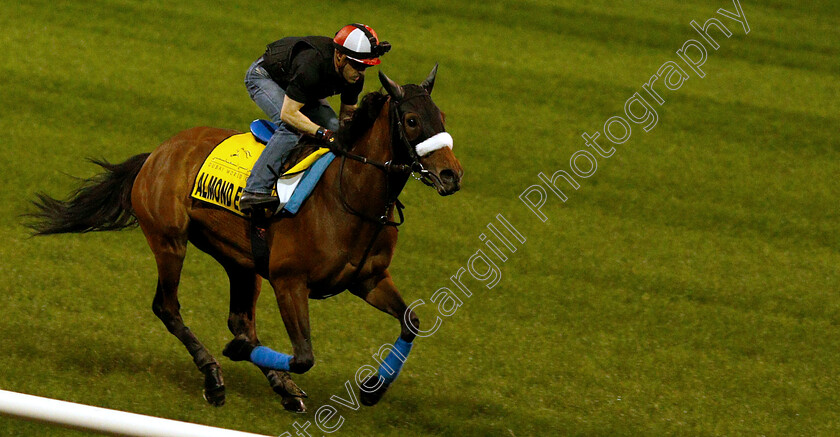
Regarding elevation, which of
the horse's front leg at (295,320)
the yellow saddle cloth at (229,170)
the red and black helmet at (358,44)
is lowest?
the horse's front leg at (295,320)

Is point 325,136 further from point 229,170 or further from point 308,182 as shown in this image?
point 229,170

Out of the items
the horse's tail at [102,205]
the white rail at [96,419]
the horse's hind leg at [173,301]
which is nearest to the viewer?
the white rail at [96,419]

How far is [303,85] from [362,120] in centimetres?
37

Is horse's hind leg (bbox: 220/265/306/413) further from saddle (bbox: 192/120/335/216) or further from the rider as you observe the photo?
the rider

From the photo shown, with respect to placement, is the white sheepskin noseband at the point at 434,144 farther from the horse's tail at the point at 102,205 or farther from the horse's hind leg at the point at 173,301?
the horse's tail at the point at 102,205

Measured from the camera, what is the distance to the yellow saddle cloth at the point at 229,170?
5.48 meters

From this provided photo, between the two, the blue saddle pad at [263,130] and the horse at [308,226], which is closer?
the horse at [308,226]

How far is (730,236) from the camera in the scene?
862cm

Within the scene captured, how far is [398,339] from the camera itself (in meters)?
5.39

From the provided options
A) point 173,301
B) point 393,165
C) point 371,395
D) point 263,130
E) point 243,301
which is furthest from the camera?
point 243,301

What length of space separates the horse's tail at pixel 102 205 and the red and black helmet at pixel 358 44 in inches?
74.5

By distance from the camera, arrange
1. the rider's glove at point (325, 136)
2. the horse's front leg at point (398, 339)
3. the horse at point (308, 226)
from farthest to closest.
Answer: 1. the horse's front leg at point (398, 339)
2. the rider's glove at point (325, 136)
3. the horse at point (308, 226)

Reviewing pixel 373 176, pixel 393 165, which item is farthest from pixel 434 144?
pixel 373 176

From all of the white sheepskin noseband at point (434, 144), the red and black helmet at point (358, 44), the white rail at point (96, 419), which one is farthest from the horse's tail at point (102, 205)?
the white rail at point (96, 419)
